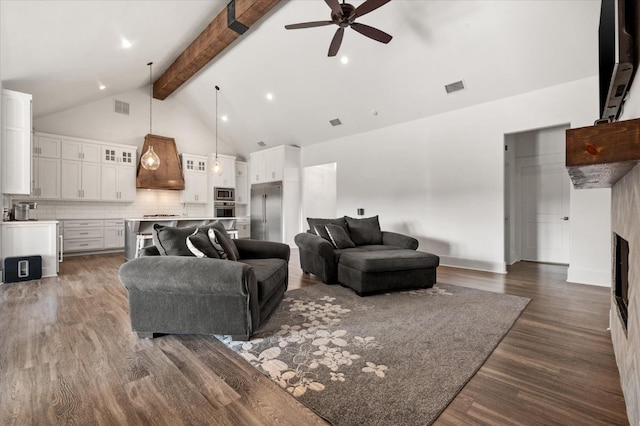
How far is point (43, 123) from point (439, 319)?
8.38 meters

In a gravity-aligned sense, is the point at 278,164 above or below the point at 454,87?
below

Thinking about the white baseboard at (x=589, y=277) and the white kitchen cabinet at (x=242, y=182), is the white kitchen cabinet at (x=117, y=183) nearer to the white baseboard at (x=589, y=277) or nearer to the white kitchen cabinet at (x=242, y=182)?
the white kitchen cabinet at (x=242, y=182)

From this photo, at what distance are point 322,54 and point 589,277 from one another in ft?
16.5

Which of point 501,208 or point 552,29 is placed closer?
point 552,29

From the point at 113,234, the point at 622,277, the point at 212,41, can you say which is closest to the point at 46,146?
the point at 113,234

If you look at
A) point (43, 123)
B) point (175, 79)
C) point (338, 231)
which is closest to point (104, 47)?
point (175, 79)

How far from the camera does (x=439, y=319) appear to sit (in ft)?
8.66

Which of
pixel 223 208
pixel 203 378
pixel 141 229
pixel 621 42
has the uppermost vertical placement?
pixel 621 42

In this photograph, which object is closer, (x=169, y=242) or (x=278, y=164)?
(x=169, y=242)

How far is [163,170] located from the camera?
295 inches

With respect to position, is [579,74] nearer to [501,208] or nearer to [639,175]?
[501,208]

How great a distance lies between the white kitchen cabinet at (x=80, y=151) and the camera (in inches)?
249

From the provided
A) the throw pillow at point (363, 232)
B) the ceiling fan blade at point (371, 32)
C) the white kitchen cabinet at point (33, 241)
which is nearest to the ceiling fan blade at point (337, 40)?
the ceiling fan blade at point (371, 32)

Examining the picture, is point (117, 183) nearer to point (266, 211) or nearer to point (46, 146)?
point (46, 146)
